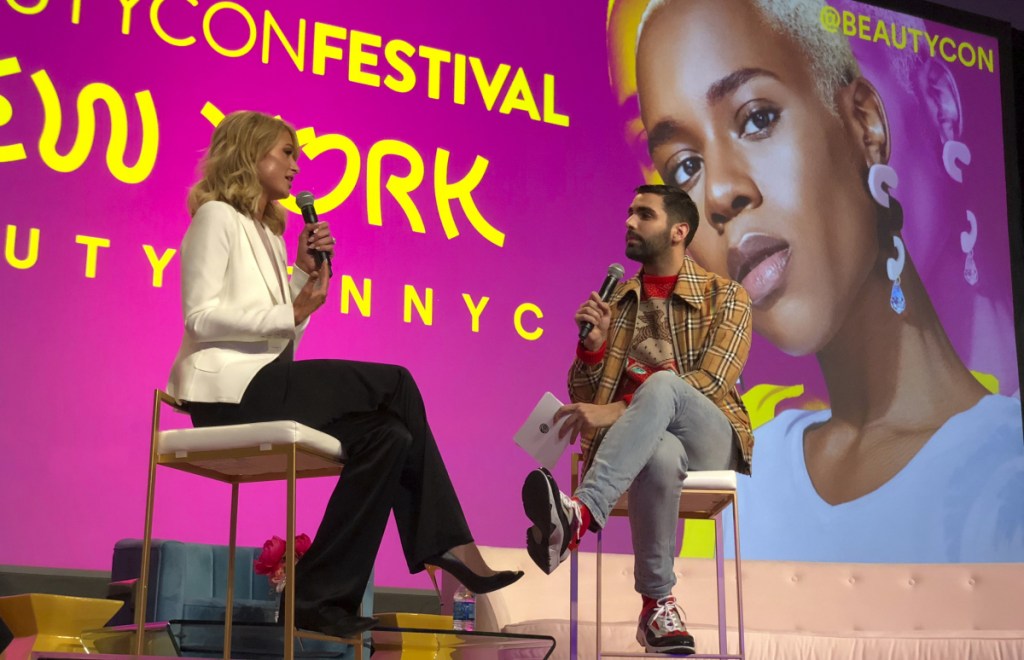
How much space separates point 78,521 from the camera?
3541 mm

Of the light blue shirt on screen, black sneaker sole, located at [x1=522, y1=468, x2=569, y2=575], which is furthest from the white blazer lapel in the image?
the light blue shirt on screen

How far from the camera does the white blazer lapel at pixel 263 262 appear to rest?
8.57ft

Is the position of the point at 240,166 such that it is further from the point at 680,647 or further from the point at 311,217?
the point at 680,647

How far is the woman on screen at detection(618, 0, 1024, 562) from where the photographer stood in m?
4.71

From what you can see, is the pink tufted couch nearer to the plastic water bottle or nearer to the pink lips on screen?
the plastic water bottle

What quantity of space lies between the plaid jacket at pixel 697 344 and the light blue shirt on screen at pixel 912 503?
179cm

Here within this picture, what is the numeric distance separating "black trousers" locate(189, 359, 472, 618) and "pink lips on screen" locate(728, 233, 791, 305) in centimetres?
244

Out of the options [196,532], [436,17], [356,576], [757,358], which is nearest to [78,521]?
[196,532]

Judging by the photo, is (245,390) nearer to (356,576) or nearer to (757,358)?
(356,576)

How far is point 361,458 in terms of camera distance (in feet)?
8.06

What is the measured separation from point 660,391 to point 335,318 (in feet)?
5.67

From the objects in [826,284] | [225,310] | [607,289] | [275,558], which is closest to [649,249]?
[607,289]

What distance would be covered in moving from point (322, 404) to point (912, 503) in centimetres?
323

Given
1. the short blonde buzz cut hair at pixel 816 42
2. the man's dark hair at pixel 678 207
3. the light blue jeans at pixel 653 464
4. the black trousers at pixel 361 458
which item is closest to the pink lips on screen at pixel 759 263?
the short blonde buzz cut hair at pixel 816 42
